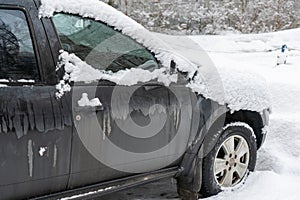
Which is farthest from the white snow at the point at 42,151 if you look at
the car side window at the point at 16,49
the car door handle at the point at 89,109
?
the car side window at the point at 16,49

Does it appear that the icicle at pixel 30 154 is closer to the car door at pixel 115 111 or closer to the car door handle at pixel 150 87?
the car door at pixel 115 111

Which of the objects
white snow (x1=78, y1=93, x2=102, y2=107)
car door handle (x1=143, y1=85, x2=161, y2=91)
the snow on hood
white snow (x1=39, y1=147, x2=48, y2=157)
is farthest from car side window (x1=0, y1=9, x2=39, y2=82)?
car door handle (x1=143, y1=85, x2=161, y2=91)

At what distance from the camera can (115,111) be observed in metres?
2.72

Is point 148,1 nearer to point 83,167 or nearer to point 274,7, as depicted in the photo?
point 274,7

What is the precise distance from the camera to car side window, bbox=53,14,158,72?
2730 mm

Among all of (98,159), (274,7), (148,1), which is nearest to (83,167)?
(98,159)

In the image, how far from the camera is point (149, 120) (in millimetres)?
2918

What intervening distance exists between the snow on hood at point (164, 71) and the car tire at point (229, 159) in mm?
227

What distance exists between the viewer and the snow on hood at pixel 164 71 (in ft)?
8.56

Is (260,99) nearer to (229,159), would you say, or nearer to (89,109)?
(229,159)

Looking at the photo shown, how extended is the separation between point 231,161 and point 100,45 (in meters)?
1.60

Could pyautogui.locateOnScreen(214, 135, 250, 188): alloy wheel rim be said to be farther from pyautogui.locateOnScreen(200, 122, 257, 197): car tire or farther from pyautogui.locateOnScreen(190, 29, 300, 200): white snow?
pyautogui.locateOnScreen(190, 29, 300, 200): white snow

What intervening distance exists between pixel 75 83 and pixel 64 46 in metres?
0.28

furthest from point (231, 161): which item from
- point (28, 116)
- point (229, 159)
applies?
point (28, 116)
